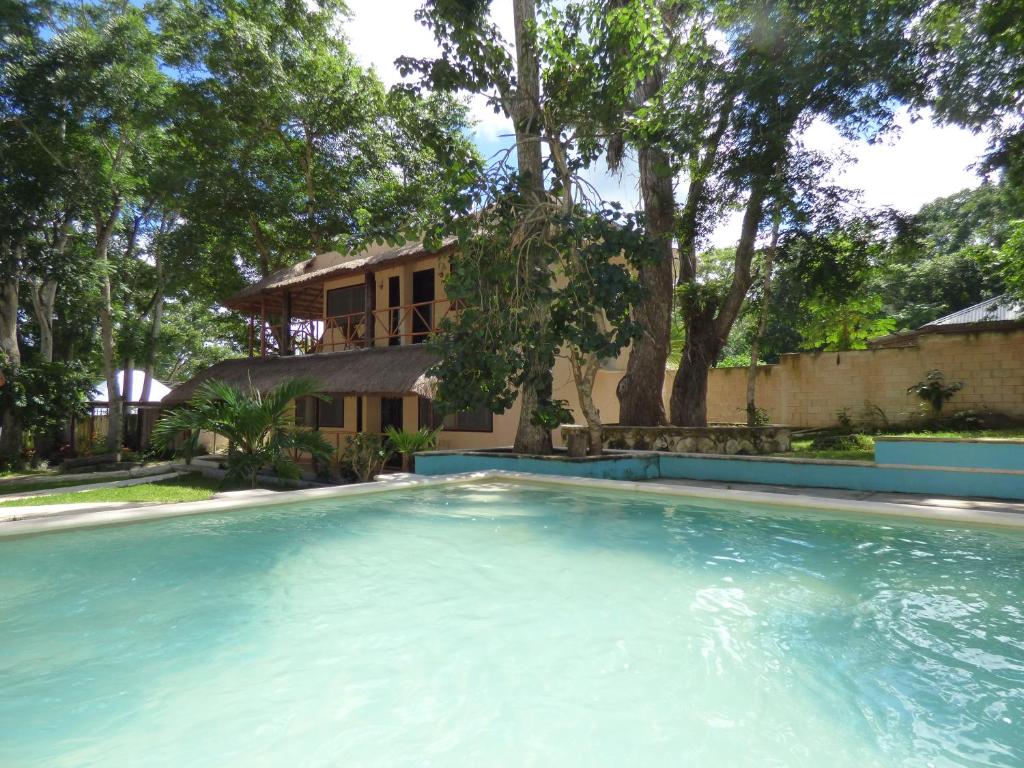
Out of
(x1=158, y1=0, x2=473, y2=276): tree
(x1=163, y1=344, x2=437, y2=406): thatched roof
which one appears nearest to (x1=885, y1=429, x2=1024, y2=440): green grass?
(x1=163, y1=344, x2=437, y2=406): thatched roof

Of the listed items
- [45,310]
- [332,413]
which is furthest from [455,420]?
[45,310]

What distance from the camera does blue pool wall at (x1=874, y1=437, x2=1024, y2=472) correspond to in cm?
760

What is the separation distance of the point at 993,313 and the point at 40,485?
24738mm

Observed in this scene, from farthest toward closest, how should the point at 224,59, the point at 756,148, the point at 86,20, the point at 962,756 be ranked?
1. the point at 86,20
2. the point at 224,59
3. the point at 756,148
4. the point at 962,756

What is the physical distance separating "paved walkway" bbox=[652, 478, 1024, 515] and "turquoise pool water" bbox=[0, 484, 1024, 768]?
1.00m

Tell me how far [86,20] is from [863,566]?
2450 centimetres

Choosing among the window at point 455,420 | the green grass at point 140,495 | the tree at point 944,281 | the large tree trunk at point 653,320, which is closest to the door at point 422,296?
the window at point 455,420

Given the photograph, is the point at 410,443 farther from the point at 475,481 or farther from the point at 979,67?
the point at 979,67

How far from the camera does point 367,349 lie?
48.1 feet

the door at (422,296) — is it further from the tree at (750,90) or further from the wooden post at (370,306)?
the tree at (750,90)

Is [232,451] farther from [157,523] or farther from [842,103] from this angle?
[842,103]

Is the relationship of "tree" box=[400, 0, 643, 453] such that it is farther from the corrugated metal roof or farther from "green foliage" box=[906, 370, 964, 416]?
the corrugated metal roof

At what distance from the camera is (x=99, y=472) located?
15430 mm

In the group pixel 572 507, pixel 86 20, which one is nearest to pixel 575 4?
pixel 572 507
